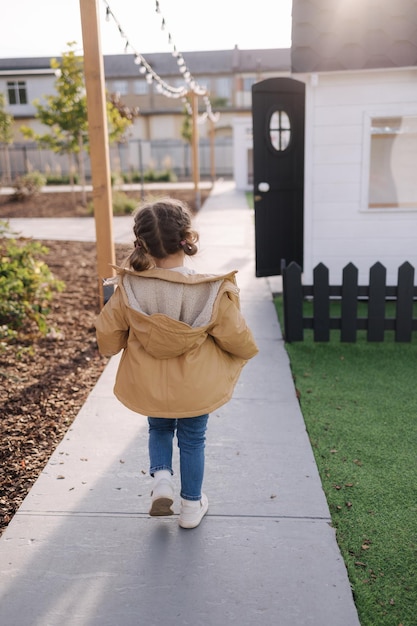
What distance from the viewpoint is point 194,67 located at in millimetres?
52250

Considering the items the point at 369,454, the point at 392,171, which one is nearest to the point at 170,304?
the point at 369,454

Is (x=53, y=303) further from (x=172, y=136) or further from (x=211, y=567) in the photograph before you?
(x=172, y=136)

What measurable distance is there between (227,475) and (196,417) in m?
0.86

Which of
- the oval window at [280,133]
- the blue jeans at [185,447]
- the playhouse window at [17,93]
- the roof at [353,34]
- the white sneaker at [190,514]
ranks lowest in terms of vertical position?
the white sneaker at [190,514]

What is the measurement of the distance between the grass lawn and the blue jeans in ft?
2.56

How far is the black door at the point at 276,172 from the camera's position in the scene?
8164 millimetres

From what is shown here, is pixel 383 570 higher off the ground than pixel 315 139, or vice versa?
pixel 315 139

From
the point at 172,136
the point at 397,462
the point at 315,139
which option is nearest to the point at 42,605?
the point at 397,462

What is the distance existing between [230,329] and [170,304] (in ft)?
0.99


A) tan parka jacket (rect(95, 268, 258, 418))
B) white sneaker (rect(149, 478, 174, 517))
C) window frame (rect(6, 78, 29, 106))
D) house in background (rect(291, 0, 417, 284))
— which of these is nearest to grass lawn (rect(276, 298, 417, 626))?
white sneaker (rect(149, 478, 174, 517))

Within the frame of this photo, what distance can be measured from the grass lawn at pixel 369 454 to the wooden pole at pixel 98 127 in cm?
211

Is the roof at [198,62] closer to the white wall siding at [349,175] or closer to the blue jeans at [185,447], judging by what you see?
the white wall siding at [349,175]

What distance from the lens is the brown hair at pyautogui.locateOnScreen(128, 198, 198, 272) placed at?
2.87 m

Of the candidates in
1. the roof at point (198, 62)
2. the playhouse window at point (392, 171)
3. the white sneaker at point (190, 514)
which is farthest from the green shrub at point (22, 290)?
the roof at point (198, 62)
